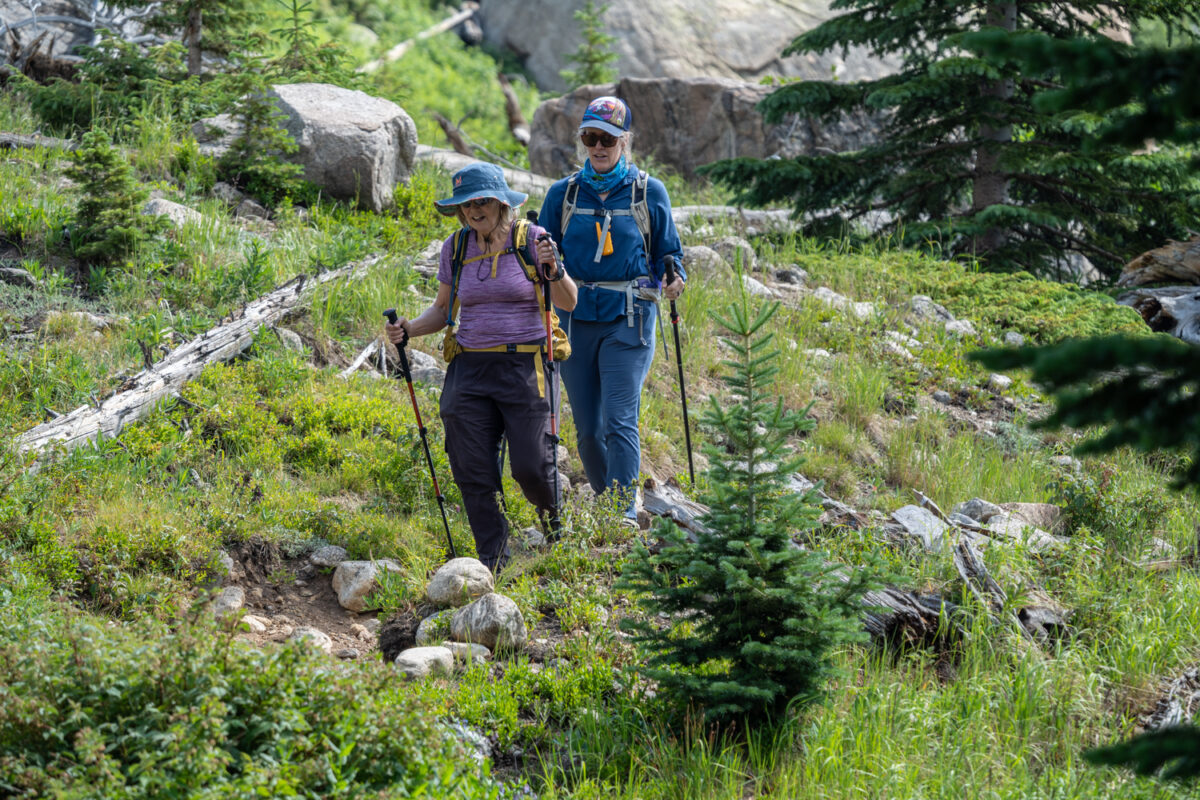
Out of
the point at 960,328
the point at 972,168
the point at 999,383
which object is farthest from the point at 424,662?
the point at 972,168

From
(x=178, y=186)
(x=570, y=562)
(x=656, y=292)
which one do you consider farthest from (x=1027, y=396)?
(x=178, y=186)

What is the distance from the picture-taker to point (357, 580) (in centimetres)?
587

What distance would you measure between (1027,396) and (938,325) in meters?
1.34

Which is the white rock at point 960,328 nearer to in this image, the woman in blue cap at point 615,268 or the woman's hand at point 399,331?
the woman in blue cap at point 615,268

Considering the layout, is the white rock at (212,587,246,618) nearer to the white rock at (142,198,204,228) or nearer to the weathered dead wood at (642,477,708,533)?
the weathered dead wood at (642,477,708,533)

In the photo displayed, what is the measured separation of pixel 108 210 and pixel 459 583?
5564mm

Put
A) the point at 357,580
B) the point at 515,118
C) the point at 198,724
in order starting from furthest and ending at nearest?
the point at 515,118
the point at 357,580
the point at 198,724

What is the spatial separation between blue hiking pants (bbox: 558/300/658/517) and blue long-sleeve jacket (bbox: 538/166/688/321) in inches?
4.8

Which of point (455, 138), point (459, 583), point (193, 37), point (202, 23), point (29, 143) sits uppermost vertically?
point (202, 23)

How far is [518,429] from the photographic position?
19.6 ft

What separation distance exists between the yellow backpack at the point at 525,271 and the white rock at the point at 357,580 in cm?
126

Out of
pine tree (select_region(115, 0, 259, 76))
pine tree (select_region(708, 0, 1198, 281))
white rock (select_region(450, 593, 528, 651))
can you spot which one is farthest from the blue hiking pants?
pine tree (select_region(115, 0, 259, 76))

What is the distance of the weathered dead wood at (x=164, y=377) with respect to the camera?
6.37 meters

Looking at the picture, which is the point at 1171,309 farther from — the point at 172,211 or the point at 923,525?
the point at 172,211
